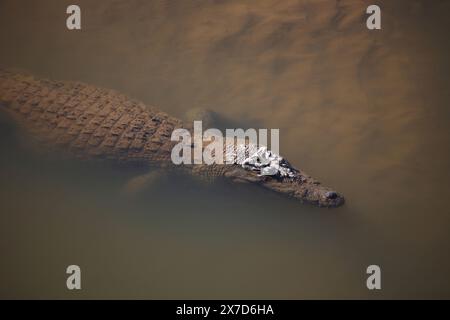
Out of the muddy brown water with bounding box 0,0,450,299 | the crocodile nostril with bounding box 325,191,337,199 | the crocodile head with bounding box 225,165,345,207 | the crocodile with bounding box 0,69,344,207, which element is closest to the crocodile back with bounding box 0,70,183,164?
the crocodile with bounding box 0,69,344,207

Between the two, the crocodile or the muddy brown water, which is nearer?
the muddy brown water

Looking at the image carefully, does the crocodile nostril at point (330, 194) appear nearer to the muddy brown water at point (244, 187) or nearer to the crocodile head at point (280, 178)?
the crocodile head at point (280, 178)

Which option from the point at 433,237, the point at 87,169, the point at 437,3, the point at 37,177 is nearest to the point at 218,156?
the point at 87,169

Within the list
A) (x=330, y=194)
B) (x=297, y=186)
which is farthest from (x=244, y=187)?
(x=330, y=194)

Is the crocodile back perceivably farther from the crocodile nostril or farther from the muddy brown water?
the crocodile nostril

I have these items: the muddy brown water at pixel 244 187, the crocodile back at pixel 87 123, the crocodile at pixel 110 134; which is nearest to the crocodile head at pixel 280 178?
the crocodile at pixel 110 134
